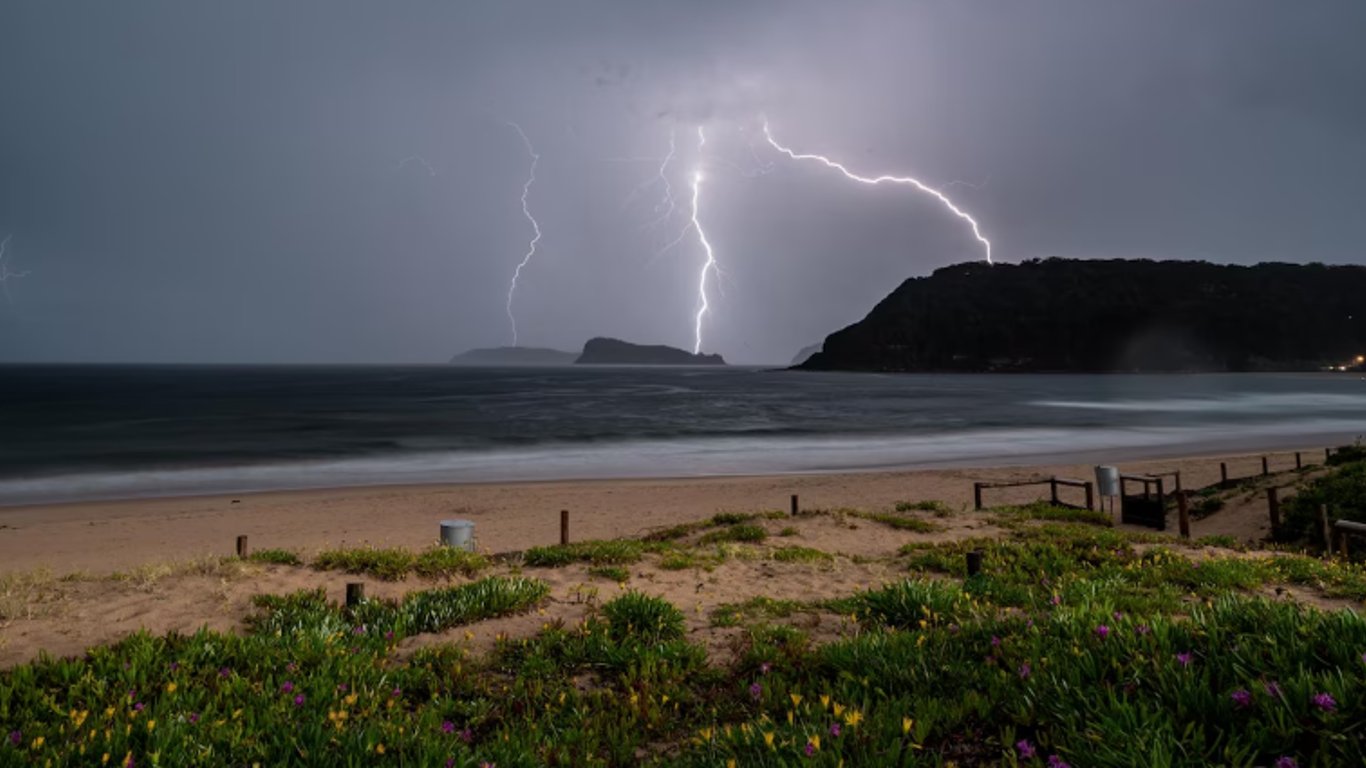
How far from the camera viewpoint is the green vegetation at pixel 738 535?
1427cm

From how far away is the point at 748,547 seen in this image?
13109mm

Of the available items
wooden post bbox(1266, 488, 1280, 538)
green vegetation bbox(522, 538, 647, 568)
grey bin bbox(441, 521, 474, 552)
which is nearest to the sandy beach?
green vegetation bbox(522, 538, 647, 568)

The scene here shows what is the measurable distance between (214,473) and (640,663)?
135 feet

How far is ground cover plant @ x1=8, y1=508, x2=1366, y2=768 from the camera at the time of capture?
328cm

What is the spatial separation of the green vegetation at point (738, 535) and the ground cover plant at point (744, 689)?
20.9ft

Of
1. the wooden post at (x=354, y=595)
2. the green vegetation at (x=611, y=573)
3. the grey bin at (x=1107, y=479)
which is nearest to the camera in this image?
the wooden post at (x=354, y=595)

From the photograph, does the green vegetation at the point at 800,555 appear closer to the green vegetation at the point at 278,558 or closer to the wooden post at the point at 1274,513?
the green vegetation at the point at 278,558

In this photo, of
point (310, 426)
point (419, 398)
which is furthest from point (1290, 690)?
point (419, 398)

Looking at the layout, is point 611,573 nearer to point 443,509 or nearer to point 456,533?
point 456,533

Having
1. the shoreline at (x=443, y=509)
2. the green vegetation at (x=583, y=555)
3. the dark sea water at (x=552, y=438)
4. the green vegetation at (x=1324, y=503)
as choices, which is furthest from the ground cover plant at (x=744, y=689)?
the dark sea water at (x=552, y=438)

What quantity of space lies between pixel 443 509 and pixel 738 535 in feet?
50.9

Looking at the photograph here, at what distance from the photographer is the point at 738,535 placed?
571 inches

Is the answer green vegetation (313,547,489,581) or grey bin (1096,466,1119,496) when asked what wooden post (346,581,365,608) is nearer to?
green vegetation (313,547,489,581)

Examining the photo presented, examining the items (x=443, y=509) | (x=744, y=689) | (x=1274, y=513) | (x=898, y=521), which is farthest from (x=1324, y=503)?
(x=443, y=509)
